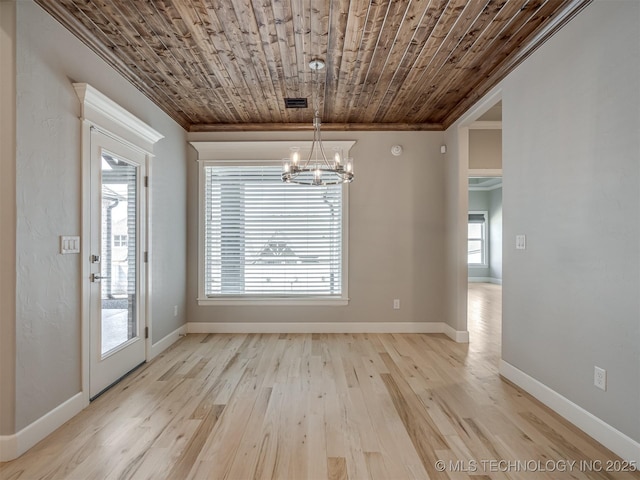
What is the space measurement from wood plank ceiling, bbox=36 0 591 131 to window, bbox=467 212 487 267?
777cm

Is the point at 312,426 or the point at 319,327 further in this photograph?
the point at 319,327

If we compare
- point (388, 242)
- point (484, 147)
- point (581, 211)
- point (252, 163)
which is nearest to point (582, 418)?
point (581, 211)

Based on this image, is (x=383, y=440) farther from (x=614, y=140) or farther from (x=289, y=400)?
(x=614, y=140)

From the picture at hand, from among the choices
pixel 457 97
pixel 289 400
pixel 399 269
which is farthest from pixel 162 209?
pixel 457 97

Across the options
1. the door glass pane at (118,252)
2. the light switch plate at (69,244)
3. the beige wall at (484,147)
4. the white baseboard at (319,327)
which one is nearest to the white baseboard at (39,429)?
the door glass pane at (118,252)

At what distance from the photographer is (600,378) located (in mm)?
2150

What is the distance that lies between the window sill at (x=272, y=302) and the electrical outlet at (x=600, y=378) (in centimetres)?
291

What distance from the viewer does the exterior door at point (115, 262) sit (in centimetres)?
278

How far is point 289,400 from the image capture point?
275cm

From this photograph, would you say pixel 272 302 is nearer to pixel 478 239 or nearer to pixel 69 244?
pixel 69 244

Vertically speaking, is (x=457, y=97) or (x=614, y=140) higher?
(x=457, y=97)

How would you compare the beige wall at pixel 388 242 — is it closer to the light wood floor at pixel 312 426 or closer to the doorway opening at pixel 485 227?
the doorway opening at pixel 485 227

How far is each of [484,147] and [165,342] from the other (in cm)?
515

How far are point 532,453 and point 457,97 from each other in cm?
342
